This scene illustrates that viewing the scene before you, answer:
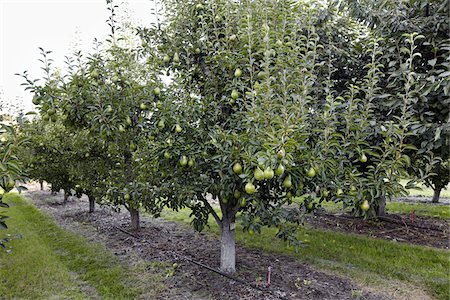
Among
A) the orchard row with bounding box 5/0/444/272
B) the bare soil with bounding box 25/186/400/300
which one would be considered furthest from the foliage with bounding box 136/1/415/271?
the bare soil with bounding box 25/186/400/300

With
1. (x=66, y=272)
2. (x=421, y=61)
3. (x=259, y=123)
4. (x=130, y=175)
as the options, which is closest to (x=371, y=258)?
(x=421, y=61)

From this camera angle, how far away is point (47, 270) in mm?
4699

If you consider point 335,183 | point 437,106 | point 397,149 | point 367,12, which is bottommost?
point 335,183

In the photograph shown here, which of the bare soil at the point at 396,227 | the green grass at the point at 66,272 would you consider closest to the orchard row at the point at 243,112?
the green grass at the point at 66,272

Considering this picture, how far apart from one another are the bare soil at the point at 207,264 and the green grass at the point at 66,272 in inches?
12.4

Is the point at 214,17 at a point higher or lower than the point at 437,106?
higher

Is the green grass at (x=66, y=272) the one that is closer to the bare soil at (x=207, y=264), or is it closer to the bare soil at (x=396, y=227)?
the bare soil at (x=207, y=264)

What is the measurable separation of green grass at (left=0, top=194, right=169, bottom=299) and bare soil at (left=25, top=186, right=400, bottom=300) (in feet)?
1.03

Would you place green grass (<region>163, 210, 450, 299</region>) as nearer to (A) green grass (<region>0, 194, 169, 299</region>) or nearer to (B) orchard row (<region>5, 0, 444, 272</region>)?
(B) orchard row (<region>5, 0, 444, 272</region>)

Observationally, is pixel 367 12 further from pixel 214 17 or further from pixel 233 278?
pixel 233 278

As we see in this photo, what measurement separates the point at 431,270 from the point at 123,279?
14.0ft

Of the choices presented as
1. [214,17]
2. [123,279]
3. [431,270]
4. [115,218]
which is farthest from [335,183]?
[115,218]

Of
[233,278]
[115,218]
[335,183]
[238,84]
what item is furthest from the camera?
[115,218]

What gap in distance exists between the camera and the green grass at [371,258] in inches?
173
